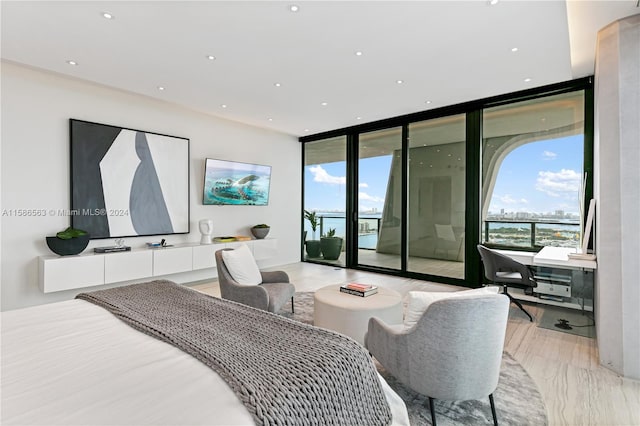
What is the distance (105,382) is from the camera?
1236mm

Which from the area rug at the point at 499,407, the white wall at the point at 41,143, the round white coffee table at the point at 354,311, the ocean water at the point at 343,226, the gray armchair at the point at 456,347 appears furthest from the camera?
the ocean water at the point at 343,226

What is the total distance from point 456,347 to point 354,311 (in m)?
1.05

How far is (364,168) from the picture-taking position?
21.5 feet

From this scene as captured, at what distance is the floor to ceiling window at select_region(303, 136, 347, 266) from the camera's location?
6898mm

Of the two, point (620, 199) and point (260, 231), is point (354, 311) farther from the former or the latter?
point (260, 231)

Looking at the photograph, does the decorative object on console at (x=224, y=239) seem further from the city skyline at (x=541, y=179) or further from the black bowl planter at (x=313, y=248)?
the city skyline at (x=541, y=179)

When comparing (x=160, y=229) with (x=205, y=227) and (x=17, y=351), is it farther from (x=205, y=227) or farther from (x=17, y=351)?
(x=17, y=351)

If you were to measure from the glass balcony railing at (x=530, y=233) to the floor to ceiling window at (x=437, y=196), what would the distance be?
0.44 metres

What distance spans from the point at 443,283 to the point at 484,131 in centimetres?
241

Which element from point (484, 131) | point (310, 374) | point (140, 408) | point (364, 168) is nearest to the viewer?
point (140, 408)

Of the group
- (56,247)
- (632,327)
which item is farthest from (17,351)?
(632,327)

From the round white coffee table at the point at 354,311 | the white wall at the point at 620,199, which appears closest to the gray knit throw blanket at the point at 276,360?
the round white coffee table at the point at 354,311

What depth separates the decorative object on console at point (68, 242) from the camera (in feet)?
12.6

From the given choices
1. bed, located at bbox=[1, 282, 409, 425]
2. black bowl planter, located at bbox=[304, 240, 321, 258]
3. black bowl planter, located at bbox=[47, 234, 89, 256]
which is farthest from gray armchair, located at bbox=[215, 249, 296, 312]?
black bowl planter, located at bbox=[304, 240, 321, 258]
